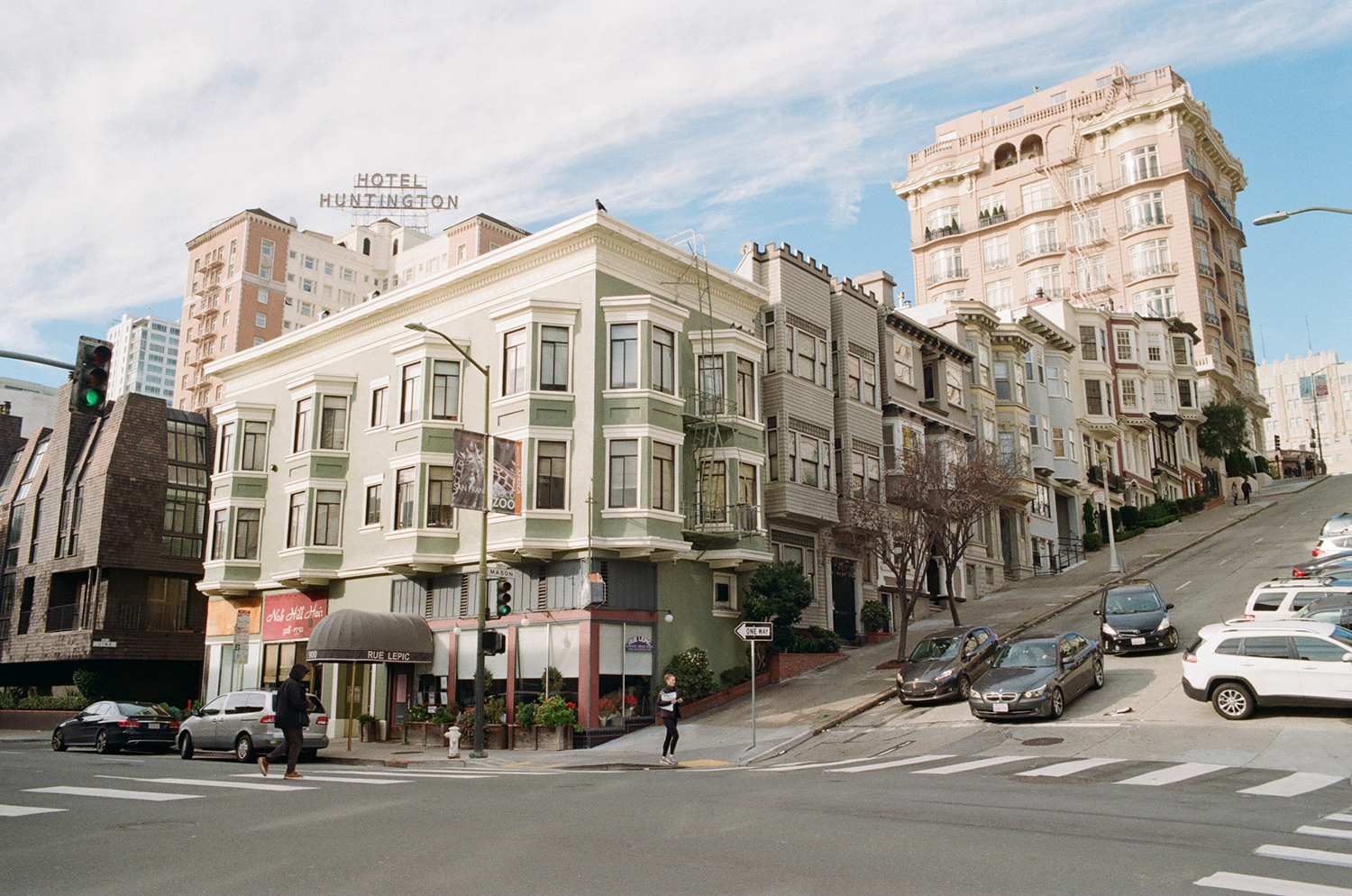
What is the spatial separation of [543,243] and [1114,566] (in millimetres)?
29866

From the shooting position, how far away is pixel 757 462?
30719mm

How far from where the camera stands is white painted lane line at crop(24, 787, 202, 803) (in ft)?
40.0

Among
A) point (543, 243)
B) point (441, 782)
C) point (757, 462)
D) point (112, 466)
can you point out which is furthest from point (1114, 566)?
point (112, 466)

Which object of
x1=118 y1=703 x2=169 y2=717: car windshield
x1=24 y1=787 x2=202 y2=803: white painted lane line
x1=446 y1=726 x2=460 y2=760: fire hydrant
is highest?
x1=118 y1=703 x2=169 y2=717: car windshield

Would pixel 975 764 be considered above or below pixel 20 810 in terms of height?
below

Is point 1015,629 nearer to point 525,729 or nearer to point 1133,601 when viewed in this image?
point 1133,601

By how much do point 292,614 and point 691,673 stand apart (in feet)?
50.8

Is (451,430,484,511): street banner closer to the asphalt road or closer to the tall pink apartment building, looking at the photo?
the asphalt road

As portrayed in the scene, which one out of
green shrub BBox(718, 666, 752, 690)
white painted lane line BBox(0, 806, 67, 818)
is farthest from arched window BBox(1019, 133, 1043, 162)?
white painted lane line BBox(0, 806, 67, 818)

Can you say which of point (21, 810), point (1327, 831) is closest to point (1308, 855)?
point (1327, 831)

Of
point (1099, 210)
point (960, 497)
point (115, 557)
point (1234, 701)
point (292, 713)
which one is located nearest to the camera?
point (292, 713)

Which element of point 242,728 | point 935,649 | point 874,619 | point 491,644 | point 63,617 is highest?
point 63,617

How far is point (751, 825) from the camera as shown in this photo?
10.1 meters

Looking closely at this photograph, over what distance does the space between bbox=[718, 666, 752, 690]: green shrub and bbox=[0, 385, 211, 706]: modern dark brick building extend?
2889cm
